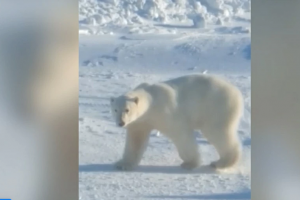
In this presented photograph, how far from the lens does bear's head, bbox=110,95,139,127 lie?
1.52 m

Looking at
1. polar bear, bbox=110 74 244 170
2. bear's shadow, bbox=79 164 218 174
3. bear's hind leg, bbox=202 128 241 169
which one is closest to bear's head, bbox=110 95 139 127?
polar bear, bbox=110 74 244 170

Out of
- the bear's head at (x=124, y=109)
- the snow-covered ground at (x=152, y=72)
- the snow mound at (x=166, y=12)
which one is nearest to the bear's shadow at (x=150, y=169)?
the snow-covered ground at (x=152, y=72)

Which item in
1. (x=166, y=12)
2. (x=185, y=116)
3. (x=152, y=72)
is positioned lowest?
(x=185, y=116)

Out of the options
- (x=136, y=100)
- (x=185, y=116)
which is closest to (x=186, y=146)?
(x=185, y=116)

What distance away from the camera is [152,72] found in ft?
5.07

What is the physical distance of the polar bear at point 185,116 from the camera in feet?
5.03

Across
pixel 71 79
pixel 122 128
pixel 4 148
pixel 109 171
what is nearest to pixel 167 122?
pixel 122 128

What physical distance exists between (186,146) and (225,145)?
0.50ft

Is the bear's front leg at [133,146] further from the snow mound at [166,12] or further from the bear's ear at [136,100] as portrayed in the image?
the snow mound at [166,12]

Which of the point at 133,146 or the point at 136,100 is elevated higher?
the point at 136,100

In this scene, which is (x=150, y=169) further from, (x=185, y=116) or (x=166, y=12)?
(x=166, y=12)

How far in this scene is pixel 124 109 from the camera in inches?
59.9

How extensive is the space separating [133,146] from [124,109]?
15cm

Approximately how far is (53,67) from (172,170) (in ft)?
1.95
